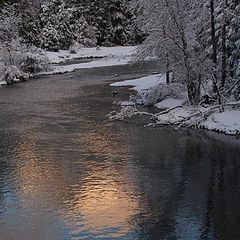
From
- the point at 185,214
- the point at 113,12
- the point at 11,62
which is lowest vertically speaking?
the point at 185,214

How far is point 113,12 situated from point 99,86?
49036mm

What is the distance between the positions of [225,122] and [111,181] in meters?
9.26

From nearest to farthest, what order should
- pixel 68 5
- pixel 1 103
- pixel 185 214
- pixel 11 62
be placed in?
pixel 185 214, pixel 1 103, pixel 11 62, pixel 68 5

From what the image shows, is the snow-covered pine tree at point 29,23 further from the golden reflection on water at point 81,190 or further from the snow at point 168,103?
the golden reflection on water at point 81,190

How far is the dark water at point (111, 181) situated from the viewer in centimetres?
1362

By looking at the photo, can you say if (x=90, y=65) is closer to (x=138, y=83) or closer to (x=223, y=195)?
(x=138, y=83)

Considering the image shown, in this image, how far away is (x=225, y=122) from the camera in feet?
80.7

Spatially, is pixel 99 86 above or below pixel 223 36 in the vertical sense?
below

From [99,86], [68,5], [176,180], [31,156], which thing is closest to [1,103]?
[99,86]

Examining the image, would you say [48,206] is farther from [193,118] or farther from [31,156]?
[193,118]

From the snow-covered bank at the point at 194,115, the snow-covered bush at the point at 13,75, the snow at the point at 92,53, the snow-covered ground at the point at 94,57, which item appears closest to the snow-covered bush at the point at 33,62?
the snow-covered ground at the point at 94,57

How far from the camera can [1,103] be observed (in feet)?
114

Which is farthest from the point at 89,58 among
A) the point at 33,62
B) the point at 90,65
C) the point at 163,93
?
the point at 163,93

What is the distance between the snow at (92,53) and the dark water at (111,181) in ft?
143
